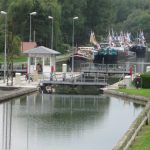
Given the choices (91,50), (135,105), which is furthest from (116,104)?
(91,50)

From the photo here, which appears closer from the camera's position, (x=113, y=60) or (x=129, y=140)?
(x=129, y=140)

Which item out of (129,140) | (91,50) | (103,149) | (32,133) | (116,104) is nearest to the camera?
(129,140)

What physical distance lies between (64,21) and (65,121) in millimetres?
93576

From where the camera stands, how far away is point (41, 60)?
192ft

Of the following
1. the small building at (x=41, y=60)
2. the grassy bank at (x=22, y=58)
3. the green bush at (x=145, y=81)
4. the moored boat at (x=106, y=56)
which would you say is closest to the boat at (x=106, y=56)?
the moored boat at (x=106, y=56)

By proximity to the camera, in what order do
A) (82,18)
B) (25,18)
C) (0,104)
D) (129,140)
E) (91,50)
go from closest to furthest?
(129,140) → (0,104) → (25,18) → (91,50) → (82,18)

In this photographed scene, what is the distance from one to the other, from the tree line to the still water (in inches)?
822

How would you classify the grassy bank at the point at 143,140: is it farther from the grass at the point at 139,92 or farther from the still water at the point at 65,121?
the grass at the point at 139,92

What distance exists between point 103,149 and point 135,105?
673 inches

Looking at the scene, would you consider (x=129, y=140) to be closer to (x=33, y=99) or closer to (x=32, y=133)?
(x=32, y=133)

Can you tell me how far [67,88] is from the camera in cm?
5316

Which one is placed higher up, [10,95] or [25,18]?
[25,18]

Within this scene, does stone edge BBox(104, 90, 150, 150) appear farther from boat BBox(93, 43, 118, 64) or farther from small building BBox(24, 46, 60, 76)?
boat BBox(93, 43, 118, 64)

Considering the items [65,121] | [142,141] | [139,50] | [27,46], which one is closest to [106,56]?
[27,46]
